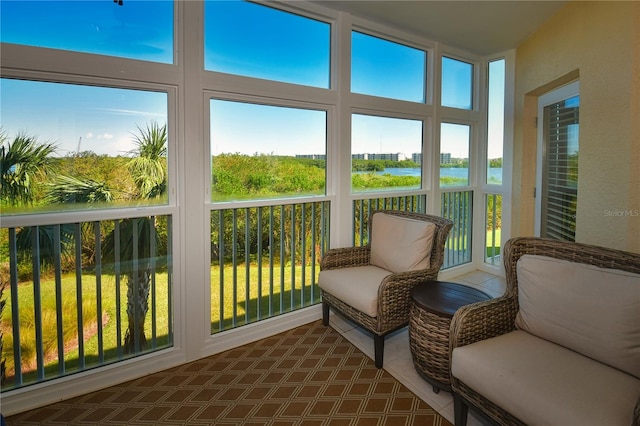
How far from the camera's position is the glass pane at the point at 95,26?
1.81 m

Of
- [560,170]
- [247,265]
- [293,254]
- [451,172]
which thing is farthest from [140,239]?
[560,170]

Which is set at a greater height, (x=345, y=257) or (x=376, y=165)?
(x=376, y=165)

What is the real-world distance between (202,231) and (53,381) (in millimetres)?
1195

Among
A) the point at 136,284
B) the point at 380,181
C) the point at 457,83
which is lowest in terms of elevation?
the point at 136,284

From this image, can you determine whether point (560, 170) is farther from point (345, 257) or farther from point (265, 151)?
point (265, 151)

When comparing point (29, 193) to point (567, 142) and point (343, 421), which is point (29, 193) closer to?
point (343, 421)

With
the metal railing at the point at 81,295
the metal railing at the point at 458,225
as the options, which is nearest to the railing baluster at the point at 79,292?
the metal railing at the point at 81,295

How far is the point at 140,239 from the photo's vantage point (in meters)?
2.23

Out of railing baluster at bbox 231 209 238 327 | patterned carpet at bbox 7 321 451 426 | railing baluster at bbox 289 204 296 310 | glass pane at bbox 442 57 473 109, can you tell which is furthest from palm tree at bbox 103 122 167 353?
glass pane at bbox 442 57 473 109

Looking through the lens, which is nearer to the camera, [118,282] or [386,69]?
[118,282]

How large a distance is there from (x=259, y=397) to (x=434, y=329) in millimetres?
1084

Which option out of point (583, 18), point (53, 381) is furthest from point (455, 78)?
point (53, 381)

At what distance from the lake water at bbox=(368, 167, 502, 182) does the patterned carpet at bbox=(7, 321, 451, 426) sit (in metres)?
1.83

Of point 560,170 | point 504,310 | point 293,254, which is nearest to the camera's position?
point 504,310
